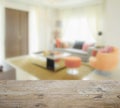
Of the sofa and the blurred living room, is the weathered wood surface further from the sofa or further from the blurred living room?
the sofa

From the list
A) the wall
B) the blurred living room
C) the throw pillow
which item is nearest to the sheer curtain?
the blurred living room

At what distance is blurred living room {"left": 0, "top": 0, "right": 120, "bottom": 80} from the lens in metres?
3.52

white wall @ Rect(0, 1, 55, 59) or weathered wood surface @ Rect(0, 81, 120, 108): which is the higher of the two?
white wall @ Rect(0, 1, 55, 59)

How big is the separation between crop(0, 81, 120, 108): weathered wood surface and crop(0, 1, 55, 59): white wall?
427cm

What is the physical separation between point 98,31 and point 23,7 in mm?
3284

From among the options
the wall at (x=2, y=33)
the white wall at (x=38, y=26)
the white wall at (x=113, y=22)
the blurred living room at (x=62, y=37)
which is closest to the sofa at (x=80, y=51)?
the blurred living room at (x=62, y=37)

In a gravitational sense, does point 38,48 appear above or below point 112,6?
below

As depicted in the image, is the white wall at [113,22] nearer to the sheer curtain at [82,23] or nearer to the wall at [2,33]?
the sheer curtain at [82,23]

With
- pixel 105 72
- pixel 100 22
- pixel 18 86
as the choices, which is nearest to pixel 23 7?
pixel 100 22

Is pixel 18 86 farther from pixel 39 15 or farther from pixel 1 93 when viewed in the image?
pixel 39 15

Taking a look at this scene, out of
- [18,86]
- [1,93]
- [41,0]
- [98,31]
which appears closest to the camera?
[1,93]

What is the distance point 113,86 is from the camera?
3.86ft

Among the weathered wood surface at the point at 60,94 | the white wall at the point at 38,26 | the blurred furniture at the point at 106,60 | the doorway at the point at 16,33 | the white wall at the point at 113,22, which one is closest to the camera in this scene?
the weathered wood surface at the point at 60,94

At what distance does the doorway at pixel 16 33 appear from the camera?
16.7ft
